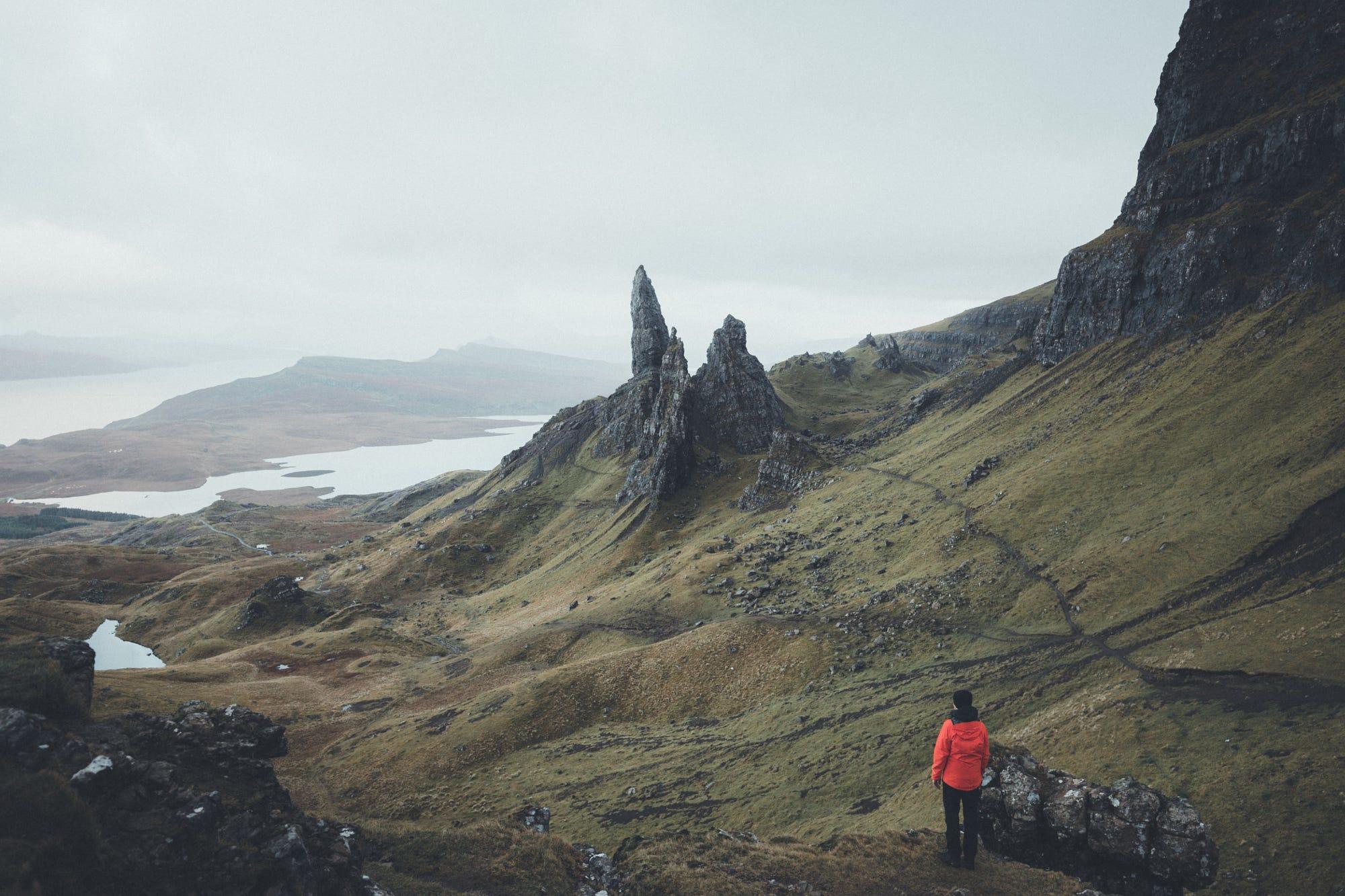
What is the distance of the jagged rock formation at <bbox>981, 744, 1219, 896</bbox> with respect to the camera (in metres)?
21.7

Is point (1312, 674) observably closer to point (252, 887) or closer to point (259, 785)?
point (252, 887)

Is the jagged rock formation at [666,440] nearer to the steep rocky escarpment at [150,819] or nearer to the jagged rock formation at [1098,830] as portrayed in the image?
the jagged rock formation at [1098,830]

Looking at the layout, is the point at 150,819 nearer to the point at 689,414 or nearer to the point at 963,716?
the point at 963,716

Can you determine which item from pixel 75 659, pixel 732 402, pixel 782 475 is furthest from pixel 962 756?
pixel 732 402

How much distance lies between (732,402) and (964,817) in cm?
14938

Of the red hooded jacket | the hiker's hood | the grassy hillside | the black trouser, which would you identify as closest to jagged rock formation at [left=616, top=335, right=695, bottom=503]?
the grassy hillside

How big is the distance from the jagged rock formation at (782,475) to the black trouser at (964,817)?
336 feet

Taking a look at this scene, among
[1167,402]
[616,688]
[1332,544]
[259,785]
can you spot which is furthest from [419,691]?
[1167,402]

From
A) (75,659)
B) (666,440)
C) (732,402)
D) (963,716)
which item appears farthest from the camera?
(732,402)

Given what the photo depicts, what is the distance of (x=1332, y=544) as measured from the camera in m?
44.0

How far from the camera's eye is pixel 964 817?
21797 millimetres

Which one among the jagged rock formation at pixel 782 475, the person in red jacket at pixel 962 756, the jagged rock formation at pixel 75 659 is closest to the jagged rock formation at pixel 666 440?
the jagged rock formation at pixel 782 475

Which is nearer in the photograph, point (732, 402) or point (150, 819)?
point (150, 819)

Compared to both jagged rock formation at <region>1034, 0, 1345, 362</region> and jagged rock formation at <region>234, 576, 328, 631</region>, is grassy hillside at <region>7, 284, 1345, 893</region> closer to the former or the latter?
jagged rock formation at <region>234, 576, 328, 631</region>
